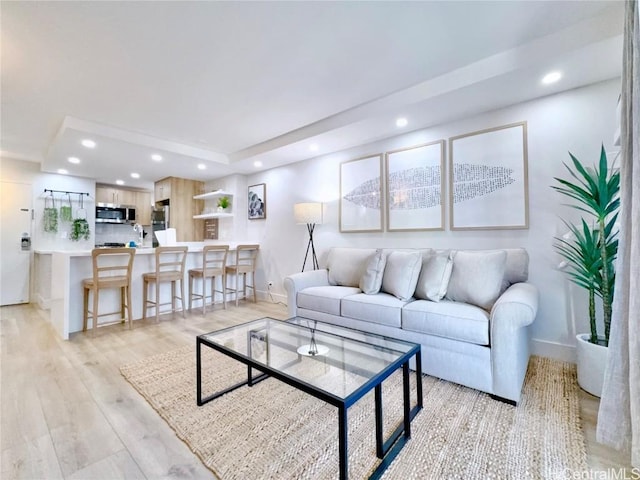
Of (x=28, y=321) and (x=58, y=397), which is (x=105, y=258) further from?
(x=58, y=397)

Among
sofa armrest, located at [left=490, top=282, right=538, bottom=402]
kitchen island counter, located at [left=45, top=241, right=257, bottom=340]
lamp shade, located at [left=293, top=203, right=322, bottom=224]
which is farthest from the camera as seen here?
lamp shade, located at [left=293, top=203, right=322, bottom=224]

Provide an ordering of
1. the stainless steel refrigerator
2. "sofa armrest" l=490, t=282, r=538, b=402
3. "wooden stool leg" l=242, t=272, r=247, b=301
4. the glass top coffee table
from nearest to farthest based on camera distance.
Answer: the glass top coffee table < "sofa armrest" l=490, t=282, r=538, b=402 < "wooden stool leg" l=242, t=272, r=247, b=301 < the stainless steel refrigerator

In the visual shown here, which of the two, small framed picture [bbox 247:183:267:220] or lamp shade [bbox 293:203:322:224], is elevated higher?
small framed picture [bbox 247:183:267:220]

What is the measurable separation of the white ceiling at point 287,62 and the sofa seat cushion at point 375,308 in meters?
1.83

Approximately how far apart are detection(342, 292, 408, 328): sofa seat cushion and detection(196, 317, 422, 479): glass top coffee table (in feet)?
1.27

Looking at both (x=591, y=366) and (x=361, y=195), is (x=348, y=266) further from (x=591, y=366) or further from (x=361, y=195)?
(x=591, y=366)

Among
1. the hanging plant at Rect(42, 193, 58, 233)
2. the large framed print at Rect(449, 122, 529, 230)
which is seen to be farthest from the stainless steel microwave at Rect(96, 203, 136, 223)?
the large framed print at Rect(449, 122, 529, 230)

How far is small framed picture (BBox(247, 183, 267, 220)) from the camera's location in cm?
507

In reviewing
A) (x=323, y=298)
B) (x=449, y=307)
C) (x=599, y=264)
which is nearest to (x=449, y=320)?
(x=449, y=307)

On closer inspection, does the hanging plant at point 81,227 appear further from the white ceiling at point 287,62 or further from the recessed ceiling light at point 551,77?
the recessed ceiling light at point 551,77

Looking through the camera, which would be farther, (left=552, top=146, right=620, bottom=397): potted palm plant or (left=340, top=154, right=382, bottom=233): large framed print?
(left=340, top=154, right=382, bottom=233): large framed print

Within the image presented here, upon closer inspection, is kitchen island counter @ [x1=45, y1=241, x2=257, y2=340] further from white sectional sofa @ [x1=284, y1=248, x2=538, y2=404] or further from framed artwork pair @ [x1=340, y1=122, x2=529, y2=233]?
framed artwork pair @ [x1=340, y1=122, x2=529, y2=233]

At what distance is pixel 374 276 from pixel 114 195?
266 inches

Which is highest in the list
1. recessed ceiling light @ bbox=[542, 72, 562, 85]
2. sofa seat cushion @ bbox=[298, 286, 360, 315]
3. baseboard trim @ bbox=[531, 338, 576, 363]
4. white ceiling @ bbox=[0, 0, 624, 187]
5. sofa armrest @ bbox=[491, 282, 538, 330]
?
white ceiling @ bbox=[0, 0, 624, 187]
